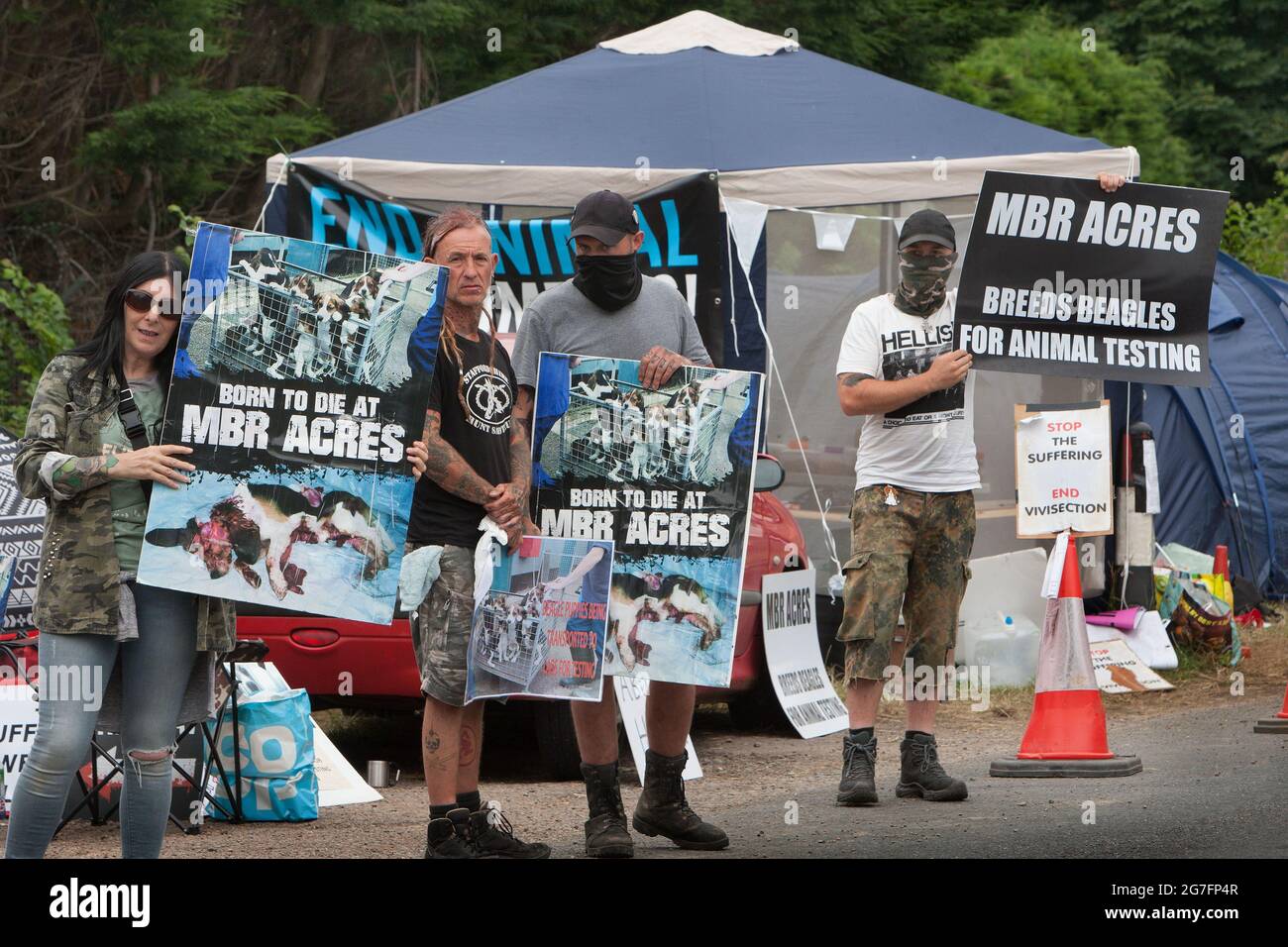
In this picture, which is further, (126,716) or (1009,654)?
(1009,654)

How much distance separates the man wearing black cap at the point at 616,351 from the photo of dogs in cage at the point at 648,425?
70 mm

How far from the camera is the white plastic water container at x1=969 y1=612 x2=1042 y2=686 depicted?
10539 millimetres

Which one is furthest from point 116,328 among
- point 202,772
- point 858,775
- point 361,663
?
point 858,775

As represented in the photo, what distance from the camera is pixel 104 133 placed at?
51.6ft

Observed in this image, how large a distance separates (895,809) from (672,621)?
1726mm

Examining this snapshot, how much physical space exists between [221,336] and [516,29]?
1575 centimetres

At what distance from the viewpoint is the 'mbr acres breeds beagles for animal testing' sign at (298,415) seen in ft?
15.8

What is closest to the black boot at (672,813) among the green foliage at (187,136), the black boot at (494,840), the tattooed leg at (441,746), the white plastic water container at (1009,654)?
the black boot at (494,840)

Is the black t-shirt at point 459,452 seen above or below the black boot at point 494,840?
above

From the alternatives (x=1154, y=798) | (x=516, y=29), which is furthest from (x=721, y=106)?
(x=516, y=29)

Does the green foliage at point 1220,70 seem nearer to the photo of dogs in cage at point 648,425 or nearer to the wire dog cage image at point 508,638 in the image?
the photo of dogs in cage at point 648,425

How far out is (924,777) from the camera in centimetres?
680

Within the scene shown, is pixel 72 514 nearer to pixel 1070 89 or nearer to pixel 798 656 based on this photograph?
pixel 798 656

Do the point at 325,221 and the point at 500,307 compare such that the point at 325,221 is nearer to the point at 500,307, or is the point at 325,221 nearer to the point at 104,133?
the point at 500,307
